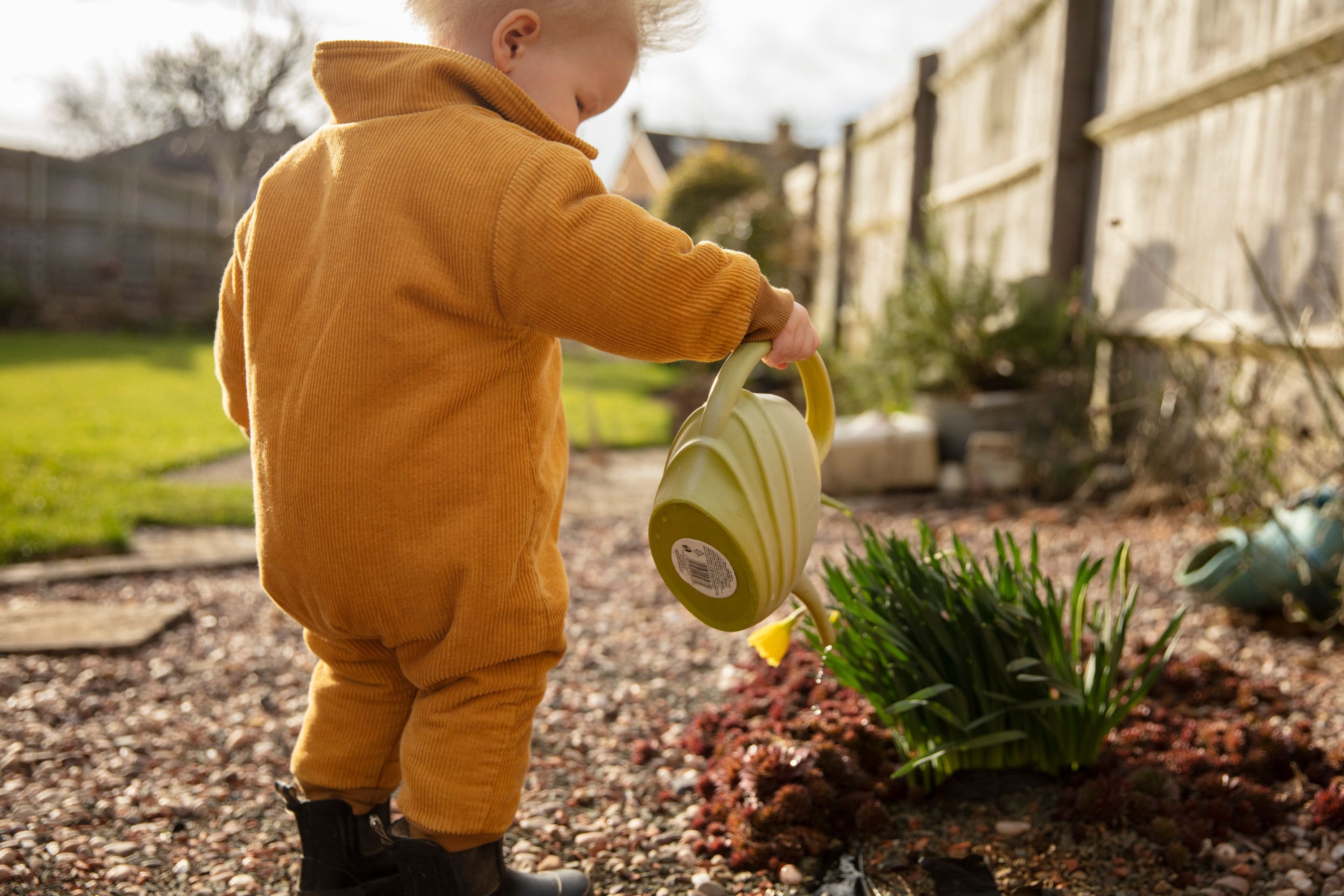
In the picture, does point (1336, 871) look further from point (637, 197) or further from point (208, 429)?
point (637, 197)

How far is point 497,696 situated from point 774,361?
57 centimetres

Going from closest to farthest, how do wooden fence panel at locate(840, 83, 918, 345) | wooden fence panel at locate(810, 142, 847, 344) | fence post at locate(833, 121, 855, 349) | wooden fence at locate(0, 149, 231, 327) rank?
wooden fence panel at locate(840, 83, 918, 345), fence post at locate(833, 121, 855, 349), wooden fence panel at locate(810, 142, 847, 344), wooden fence at locate(0, 149, 231, 327)

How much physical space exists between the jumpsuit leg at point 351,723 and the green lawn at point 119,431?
256 cm

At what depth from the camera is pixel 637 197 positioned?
27156 mm

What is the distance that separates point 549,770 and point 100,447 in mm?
4379

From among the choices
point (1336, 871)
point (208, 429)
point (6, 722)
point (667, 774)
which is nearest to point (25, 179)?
point (208, 429)

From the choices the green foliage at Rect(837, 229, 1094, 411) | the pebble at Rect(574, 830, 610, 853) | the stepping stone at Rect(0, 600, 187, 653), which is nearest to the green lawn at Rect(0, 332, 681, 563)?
the stepping stone at Rect(0, 600, 187, 653)

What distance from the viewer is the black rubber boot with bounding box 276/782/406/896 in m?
→ 1.52

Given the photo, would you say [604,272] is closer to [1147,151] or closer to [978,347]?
[1147,151]

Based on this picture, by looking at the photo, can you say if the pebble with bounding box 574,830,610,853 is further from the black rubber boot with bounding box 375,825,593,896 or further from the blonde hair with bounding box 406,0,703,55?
the blonde hair with bounding box 406,0,703,55

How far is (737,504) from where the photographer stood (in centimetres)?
119

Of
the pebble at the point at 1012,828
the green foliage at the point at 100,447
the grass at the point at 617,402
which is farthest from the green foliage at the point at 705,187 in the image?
the pebble at the point at 1012,828

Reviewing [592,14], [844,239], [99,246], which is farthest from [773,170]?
[592,14]

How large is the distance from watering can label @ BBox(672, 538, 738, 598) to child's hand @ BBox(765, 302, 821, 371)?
25 centimetres
